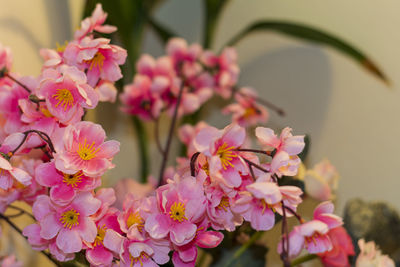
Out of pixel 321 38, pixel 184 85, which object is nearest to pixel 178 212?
pixel 184 85

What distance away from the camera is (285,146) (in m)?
0.50

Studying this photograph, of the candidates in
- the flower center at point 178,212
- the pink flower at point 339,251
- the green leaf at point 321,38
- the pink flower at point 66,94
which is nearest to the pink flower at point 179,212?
the flower center at point 178,212

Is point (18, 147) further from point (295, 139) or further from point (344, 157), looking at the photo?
point (344, 157)

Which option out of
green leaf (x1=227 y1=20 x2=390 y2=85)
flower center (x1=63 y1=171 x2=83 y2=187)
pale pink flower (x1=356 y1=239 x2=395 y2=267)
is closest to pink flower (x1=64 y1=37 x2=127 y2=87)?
flower center (x1=63 y1=171 x2=83 y2=187)

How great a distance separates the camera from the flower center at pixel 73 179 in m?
0.51

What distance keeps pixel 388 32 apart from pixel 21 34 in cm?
73

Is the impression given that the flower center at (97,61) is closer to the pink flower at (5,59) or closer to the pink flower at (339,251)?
the pink flower at (5,59)

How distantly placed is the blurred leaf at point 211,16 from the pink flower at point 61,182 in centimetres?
69

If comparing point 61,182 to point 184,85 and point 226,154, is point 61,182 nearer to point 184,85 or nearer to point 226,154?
point 226,154

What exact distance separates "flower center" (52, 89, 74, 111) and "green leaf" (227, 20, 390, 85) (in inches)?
24.7

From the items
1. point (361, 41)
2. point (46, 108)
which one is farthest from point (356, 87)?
point (46, 108)

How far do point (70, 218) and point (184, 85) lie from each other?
0.43 meters

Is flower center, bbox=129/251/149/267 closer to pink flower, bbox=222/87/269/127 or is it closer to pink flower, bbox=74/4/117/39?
pink flower, bbox=74/4/117/39

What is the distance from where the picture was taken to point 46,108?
56 centimetres
